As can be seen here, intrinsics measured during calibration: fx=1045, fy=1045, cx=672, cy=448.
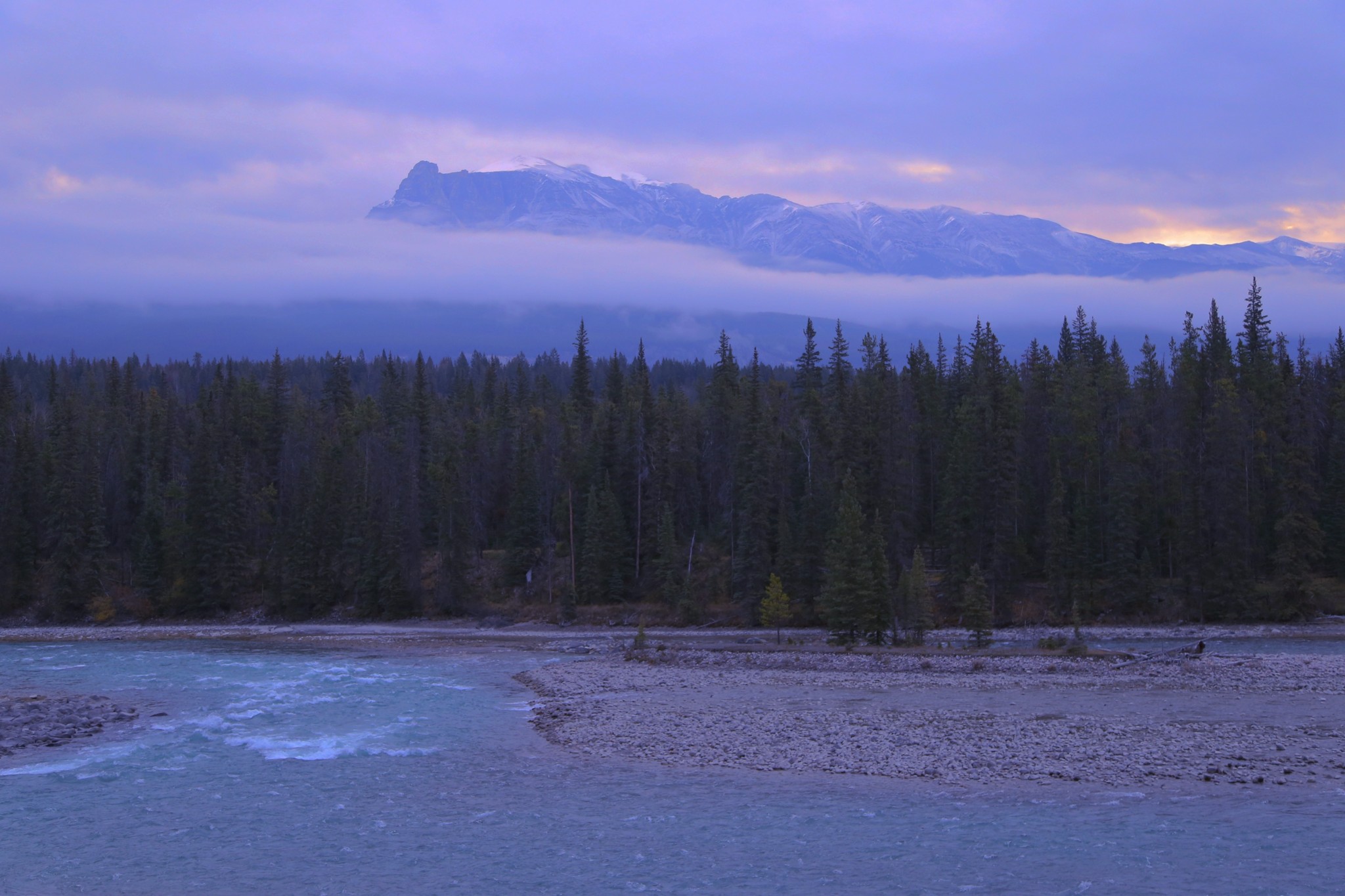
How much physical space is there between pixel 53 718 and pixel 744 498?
150 ft

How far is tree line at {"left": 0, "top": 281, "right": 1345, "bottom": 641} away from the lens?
220 feet

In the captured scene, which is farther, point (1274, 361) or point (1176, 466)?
point (1274, 361)

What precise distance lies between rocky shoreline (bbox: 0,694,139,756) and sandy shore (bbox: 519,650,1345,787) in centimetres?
1356

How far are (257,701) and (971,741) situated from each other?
25016 millimetres

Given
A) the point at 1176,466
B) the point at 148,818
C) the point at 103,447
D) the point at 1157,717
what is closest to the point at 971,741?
the point at 1157,717

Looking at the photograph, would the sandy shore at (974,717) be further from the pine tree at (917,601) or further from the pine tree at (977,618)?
the pine tree at (917,601)

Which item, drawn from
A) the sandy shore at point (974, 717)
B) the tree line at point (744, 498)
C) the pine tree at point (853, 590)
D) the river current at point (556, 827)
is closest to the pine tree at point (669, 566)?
the tree line at point (744, 498)

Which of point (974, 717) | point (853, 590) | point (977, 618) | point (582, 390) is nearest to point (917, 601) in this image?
point (977, 618)

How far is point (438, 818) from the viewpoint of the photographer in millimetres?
22250

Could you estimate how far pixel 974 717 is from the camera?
31.4 metres

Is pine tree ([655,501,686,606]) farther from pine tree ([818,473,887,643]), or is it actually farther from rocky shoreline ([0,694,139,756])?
rocky shoreline ([0,694,139,756])

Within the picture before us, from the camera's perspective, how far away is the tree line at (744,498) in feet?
220

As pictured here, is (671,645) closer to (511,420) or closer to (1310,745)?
(1310,745)

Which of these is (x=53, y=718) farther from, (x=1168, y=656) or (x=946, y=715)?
(x=1168, y=656)
